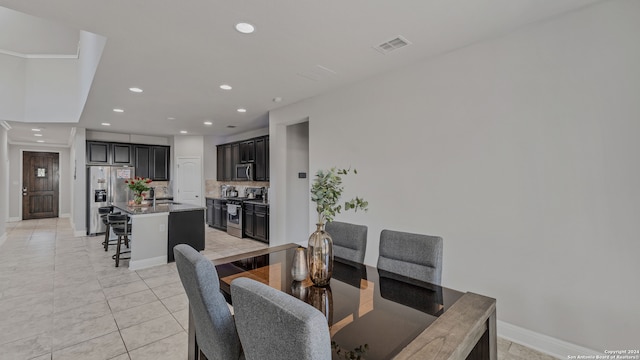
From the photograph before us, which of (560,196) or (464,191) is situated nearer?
(560,196)

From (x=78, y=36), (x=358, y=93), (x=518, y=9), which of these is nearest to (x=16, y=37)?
(x=78, y=36)

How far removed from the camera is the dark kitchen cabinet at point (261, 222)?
5855mm

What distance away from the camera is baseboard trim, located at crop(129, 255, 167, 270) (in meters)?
4.18

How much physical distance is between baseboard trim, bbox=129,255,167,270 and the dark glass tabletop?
9.89 feet

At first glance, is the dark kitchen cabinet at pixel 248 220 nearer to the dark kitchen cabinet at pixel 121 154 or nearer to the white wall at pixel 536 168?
the dark kitchen cabinet at pixel 121 154

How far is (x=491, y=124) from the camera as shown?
251 cm

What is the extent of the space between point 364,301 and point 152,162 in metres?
8.06

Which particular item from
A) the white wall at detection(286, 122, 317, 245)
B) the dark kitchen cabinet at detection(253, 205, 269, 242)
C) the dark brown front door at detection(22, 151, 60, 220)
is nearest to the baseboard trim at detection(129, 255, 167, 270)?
the dark kitchen cabinet at detection(253, 205, 269, 242)

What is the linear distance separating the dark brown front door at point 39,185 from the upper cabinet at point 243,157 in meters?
6.27

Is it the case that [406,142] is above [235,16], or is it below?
below

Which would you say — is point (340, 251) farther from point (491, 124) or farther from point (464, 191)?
point (491, 124)

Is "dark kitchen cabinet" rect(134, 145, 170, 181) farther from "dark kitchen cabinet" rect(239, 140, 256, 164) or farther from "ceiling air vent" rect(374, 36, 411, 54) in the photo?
"ceiling air vent" rect(374, 36, 411, 54)

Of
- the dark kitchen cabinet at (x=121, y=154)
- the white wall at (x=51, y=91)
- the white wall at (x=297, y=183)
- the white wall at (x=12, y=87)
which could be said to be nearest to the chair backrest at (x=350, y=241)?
the white wall at (x=297, y=183)

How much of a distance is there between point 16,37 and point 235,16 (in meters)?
5.46
